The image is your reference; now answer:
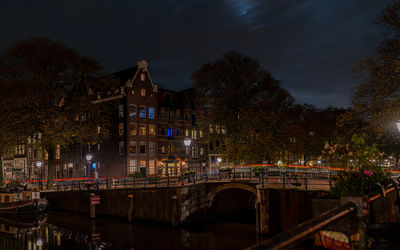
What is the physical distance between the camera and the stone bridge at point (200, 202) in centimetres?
2327

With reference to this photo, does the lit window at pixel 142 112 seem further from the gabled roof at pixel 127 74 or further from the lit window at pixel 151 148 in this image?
the gabled roof at pixel 127 74

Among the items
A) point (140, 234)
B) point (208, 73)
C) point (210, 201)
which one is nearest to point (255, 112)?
point (208, 73)

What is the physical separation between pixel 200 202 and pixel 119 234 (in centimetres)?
780

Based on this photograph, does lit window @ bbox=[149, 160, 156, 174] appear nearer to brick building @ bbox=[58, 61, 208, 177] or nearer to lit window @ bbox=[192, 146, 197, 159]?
brick building @ bbox=[58, 61, 208, 177]

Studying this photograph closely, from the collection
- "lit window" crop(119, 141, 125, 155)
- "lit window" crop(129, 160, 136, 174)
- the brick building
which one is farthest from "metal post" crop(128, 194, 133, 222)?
"lit window" crop(119, 141, 125, 155)

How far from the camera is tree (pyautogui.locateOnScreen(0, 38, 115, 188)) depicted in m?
37.1

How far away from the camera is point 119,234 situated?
89.1ft

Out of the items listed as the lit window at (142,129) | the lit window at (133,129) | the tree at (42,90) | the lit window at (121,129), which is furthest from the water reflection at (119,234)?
the lit window at (142,129)

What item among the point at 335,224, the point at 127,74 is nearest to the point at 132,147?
the point at 127,74

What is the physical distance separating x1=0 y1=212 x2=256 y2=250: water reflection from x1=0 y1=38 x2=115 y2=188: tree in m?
10.5

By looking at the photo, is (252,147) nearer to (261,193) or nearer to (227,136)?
(227,136)

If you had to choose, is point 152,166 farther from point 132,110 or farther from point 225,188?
point 225,188

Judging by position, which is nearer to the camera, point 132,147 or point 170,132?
point 132,147

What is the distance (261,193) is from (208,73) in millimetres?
21047
